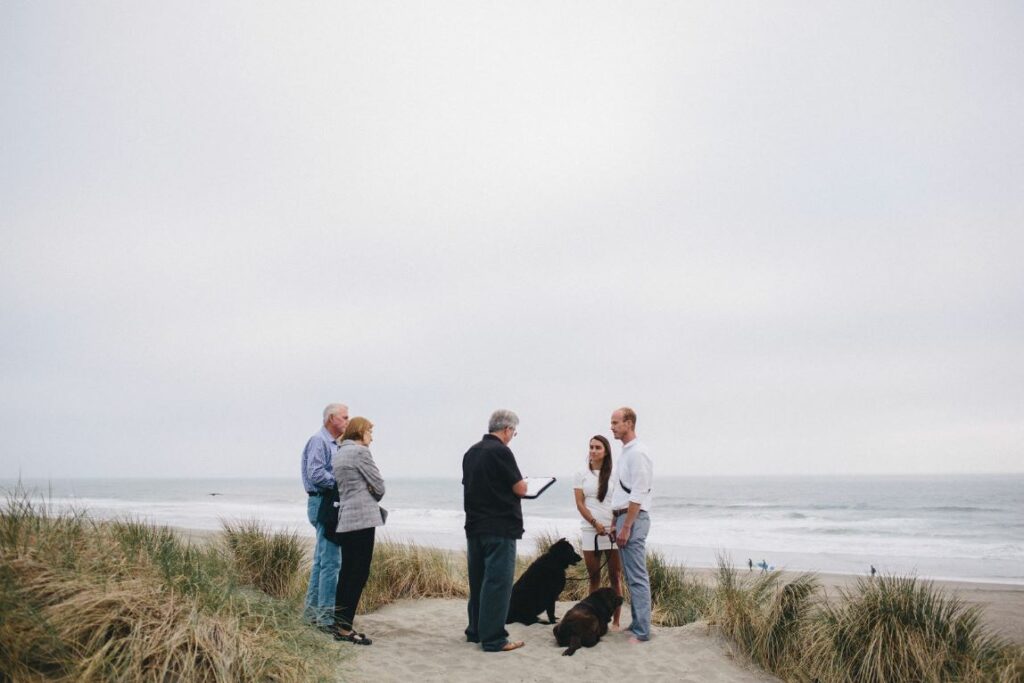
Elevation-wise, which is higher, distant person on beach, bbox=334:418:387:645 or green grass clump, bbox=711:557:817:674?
distant person on beach, bbox=334:418:387:645

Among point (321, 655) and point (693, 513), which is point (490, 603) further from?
point (693, 513)

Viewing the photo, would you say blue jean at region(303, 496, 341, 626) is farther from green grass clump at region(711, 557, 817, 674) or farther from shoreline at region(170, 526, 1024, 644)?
green grass clump at region(711, 557, 817, 674)

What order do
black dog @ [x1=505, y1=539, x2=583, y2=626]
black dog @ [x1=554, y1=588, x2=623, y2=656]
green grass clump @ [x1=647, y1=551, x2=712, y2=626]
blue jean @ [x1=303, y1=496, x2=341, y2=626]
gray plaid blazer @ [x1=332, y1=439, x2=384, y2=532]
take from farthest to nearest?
green grass clump @ [x1=647, y1=551, x2=712, y2=626] → black dog @ [x1=505, y1=539, x2=583, y2=626] → blue jean @ [x1=303, y1=496, x2=341, y2=626] → black dog @ [x1=554, y1=588, x2=623, y2=656] → gray plaid blazer @ [x1=332, y1=439, x2=384, y2=532]

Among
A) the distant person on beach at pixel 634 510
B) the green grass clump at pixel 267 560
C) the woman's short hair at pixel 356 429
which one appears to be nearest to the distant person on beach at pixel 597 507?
the distant person on beach at pixel 634 510

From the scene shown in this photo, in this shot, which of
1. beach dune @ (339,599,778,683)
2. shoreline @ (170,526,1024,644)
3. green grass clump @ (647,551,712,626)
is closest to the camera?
beach dune @ (339,599,778,683)

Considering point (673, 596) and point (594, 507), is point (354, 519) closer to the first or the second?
point (594, 507)

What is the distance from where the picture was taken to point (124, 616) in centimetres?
320

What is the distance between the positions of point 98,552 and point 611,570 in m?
4.17

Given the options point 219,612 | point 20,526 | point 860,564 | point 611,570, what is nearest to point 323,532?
point 219,612

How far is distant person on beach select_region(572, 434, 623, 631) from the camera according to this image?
19.3 ft

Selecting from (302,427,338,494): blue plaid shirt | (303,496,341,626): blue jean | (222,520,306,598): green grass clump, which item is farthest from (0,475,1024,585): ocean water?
(303,496,341,626): blue jean

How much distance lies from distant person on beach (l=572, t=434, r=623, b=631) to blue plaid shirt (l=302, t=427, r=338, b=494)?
2.21 metres

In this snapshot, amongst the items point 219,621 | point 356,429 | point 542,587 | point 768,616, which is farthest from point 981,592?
point 219,621

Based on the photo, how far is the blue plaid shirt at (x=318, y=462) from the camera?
5.39 metres
